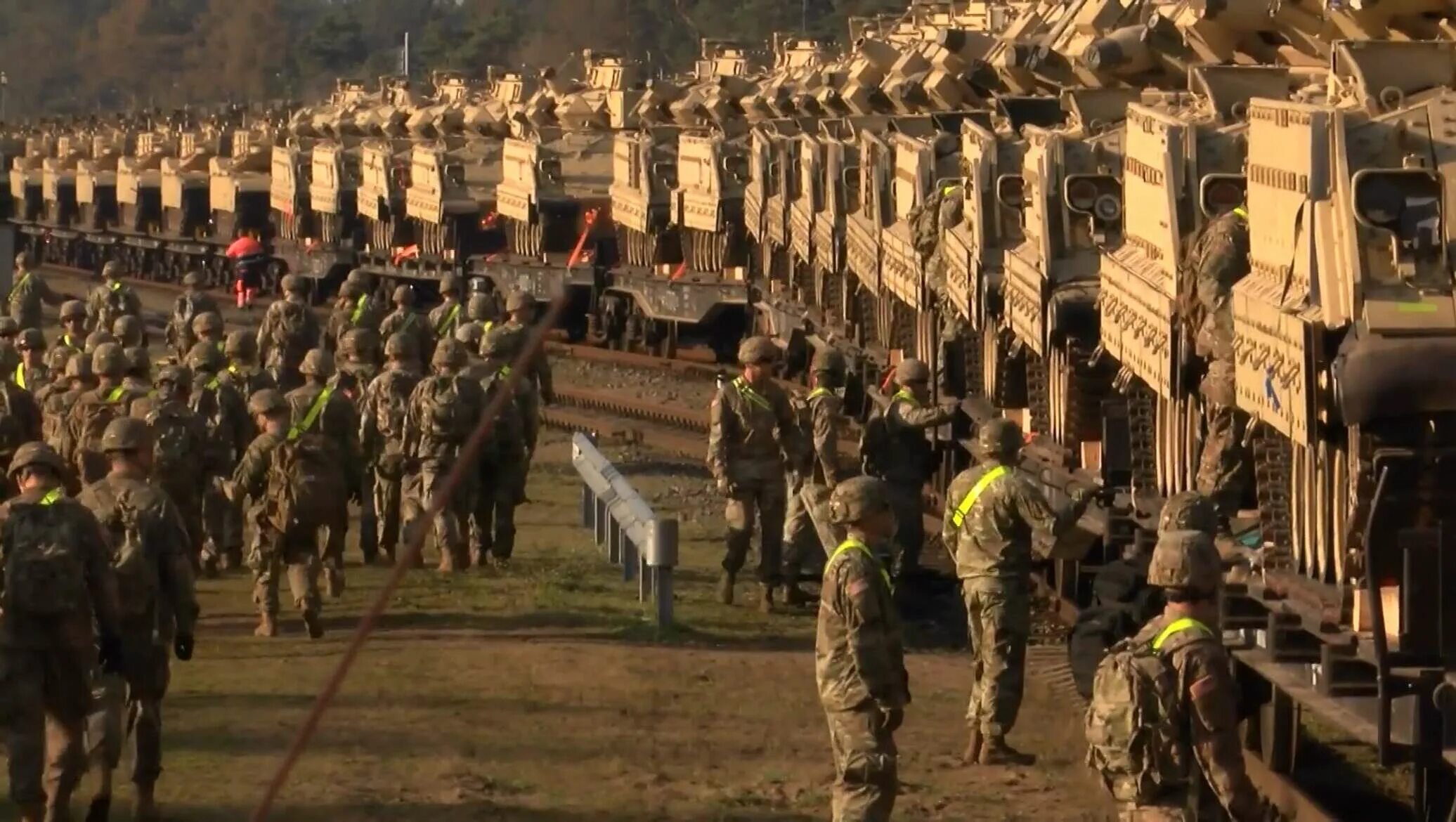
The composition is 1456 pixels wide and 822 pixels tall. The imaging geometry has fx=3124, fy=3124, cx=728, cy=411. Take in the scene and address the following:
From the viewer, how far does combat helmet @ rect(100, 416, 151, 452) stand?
12914mm

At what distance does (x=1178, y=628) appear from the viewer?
9.39 meters

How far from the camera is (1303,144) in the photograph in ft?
38.7

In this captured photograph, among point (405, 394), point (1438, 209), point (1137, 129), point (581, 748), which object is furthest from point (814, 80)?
point (1438, 209)

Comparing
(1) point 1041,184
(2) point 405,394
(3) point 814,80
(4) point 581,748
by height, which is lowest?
(4) point 581,748

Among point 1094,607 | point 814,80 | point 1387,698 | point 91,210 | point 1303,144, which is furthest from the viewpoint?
point 91,210

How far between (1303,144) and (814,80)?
1131 inches

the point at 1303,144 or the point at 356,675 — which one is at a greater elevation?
the point at 1303,144

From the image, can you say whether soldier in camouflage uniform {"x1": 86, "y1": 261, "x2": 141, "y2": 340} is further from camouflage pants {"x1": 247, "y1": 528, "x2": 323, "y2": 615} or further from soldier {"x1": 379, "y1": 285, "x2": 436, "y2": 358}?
camouflage pants {"x1": 247, "y1": 528, "x2": 323, "y2": 615}

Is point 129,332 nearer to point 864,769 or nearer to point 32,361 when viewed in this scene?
point 32,361

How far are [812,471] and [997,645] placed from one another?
5231mm

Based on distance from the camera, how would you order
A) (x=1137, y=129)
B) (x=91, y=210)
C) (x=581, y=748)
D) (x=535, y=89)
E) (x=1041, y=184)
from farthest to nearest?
(x=91, y=210) < (x=535, y=89) < (x=1041, y=184) < (x=1137, y=129) < (x=581, y=748)

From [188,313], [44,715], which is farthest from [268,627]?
[188,313]

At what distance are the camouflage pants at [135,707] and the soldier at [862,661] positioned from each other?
2854mm

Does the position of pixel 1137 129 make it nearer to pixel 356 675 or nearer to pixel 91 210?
pixel 356 675
